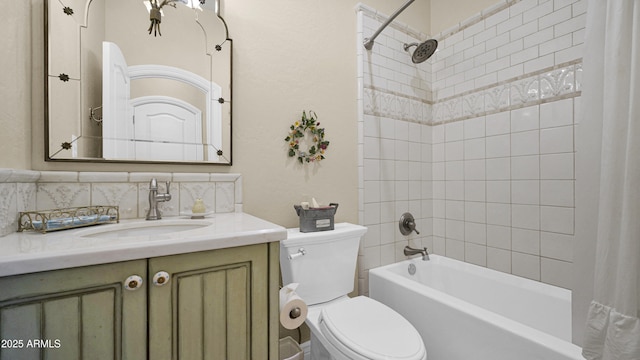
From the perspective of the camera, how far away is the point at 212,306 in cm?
81

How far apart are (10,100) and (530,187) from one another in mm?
2520

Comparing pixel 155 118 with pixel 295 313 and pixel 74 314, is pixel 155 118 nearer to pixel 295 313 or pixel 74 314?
pixel 74 314

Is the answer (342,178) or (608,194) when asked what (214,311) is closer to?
(342,178)

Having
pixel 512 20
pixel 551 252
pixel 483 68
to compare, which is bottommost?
pixel 551 252

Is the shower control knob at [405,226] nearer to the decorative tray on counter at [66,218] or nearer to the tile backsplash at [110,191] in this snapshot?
the tile backsplash at [110,191]

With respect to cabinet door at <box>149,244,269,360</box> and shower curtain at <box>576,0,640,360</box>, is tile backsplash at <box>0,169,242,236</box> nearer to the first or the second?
cabinet door at <box>149,244,269,360</box>

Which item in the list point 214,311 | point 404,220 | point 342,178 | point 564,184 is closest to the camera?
point 214,311

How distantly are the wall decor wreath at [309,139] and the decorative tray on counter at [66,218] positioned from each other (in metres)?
0.90

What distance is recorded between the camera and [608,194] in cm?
88

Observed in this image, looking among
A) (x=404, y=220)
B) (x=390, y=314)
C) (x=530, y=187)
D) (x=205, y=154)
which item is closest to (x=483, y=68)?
(x=530, y=187)

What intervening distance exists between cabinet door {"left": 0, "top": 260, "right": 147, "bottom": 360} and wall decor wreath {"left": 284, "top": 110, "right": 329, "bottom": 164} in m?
1.03

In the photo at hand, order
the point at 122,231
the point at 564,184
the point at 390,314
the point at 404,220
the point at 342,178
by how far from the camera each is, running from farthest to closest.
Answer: the point at 404,220 < the point at 342,178 < the point at 564,184 < the point at 390,314 < the point at 122,231

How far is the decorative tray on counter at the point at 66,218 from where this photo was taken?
868mm

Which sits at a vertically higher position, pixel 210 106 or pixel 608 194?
pixel 210 106
